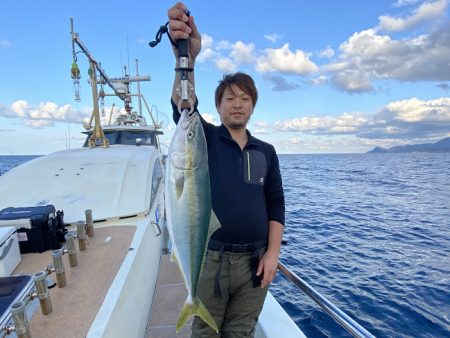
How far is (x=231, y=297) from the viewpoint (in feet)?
8.27

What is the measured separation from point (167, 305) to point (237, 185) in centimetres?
260

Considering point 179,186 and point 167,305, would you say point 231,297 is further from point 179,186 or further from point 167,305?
point 167,305

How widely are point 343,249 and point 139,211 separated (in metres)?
8.65

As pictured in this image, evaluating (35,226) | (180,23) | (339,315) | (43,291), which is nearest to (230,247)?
(339,315)

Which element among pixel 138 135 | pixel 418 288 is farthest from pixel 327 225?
pixel 138 135

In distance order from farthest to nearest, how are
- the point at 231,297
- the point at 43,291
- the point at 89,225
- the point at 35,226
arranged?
the point at 89,225 < the point at 35,226 < the point at 231,297 < the point at 43,291

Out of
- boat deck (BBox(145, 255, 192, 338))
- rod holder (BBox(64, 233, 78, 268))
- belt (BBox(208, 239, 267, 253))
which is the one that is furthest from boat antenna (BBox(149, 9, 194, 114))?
boat deck (BBox(145, 255, 192, 338))

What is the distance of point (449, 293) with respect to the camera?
7.55 metres

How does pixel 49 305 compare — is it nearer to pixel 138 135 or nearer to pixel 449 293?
pixel 138 135

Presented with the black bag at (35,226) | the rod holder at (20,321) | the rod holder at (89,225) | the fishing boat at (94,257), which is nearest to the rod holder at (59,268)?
the fishing boat at (94,257)

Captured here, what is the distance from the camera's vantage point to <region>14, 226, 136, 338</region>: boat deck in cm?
220

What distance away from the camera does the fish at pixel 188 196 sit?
180 centimetres

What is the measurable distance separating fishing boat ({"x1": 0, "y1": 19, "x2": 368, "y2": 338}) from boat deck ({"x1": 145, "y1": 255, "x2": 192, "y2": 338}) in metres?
0.01

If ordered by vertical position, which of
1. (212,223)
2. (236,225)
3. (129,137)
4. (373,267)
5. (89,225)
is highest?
(129,137)
